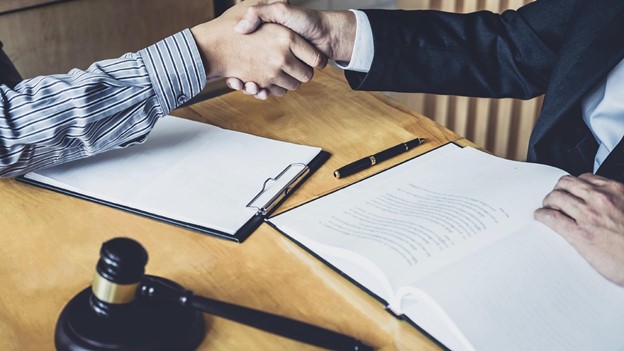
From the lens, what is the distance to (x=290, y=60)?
129 cm

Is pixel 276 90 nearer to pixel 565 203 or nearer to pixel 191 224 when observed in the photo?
pixel 191 224

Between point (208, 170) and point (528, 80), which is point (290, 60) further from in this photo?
point (528, 80)

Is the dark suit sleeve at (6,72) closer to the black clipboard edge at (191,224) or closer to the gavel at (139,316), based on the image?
the black clipboard edge at (191,224)

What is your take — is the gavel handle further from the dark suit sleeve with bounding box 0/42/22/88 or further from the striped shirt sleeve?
the dark suit sleeve with bounding box 0/42/22/88

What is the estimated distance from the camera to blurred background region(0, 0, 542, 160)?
1.92 m

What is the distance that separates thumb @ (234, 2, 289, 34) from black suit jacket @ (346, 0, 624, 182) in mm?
154

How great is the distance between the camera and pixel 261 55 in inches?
51.3

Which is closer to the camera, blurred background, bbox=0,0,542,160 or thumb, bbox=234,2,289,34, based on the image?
thumb, bbox=234,2,289,34

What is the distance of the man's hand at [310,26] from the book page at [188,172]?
18 centimetres

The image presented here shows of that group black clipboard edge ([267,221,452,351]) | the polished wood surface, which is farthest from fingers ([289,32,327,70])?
black clipboard edge ([267,221,452,351])

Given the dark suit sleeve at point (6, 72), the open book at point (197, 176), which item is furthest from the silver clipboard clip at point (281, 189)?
the dark suit sleeve at point (6, 72)

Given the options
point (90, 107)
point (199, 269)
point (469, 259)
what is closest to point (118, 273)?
point (199, 269)

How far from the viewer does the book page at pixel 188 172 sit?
38.2 inches

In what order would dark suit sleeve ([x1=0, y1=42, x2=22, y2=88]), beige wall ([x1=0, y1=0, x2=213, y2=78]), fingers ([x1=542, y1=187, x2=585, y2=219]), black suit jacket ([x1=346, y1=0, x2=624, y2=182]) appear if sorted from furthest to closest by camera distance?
beige wall ([x1=0, y1=0, x2=213, y2=78])
dark suit sleeve ([x1=0, y1=42, x2=22, y2=88])
black suit jacket ([x1=346, y1=0, x2=624, y2=182])
fingers ([x1=542, y1=187, x2=585, y2=219])
